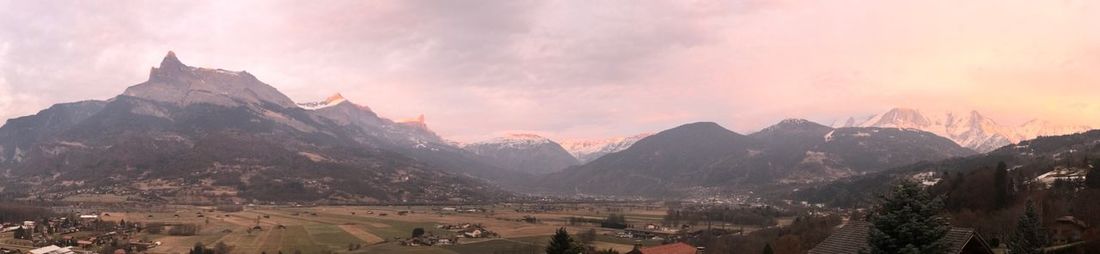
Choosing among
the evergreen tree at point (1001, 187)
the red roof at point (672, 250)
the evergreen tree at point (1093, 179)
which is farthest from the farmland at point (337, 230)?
the evergreen tree at point (1093, 179)

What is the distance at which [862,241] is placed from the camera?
76.3 ft

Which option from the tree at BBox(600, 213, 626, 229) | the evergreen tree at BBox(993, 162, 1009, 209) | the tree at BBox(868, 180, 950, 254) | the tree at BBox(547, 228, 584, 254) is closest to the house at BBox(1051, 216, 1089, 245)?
the evergreen tree at BBox(993, 162, 1009, 209)

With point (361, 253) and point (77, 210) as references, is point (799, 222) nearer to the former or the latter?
point (361, 253)

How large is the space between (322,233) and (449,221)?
4045 cm

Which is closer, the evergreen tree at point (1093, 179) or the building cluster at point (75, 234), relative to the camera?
the evergreen tree at point (1093, 179)

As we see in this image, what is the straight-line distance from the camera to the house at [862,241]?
20.4 metres

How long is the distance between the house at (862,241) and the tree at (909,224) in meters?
2.06

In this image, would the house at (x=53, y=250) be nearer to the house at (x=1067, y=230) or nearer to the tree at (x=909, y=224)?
the tree at (x=909, y=224)

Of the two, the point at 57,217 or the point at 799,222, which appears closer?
the point at 799,222

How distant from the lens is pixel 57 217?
149375 mm

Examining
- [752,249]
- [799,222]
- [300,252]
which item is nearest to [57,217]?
[300,252]

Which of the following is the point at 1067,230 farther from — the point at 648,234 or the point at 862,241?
the point at 648,234

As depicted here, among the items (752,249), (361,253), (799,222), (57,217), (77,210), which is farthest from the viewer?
(77,210)

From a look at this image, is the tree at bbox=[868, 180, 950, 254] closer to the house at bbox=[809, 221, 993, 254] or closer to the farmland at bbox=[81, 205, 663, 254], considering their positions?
the house at bbox=[809, 221, 993, 254]
